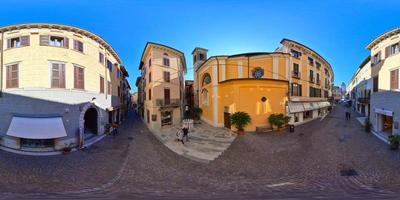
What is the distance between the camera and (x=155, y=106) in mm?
20141

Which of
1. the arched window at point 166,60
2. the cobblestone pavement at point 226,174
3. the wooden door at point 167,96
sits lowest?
the cobblestone pavement at point 226,174

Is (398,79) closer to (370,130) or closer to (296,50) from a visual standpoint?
(370,130)

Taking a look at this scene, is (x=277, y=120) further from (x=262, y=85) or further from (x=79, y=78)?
(x=79, y=78)

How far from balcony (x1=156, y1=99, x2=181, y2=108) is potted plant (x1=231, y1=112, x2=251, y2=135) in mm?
7887

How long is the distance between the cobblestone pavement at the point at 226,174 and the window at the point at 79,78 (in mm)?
4838

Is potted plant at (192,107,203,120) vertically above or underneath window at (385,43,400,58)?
underneath

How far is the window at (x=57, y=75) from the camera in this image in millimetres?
11831

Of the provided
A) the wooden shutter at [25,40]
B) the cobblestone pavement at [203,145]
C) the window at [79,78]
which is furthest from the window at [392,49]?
the wooden shutter at [25,40]

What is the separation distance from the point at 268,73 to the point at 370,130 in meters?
10.6

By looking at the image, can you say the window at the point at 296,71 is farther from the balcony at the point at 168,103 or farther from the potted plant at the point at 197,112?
the balcony at the point at 168,103

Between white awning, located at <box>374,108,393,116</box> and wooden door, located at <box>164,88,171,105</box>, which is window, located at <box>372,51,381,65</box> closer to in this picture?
white awning, located at <box>374,108,393,116</box>

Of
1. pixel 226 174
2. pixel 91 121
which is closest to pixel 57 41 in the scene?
pixel 91 121

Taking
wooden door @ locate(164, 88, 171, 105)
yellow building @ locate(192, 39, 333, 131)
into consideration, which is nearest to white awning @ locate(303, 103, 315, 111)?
yellow building @ locate(192, 39, 333, 131)

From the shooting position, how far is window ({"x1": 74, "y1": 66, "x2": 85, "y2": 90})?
1306 cm
